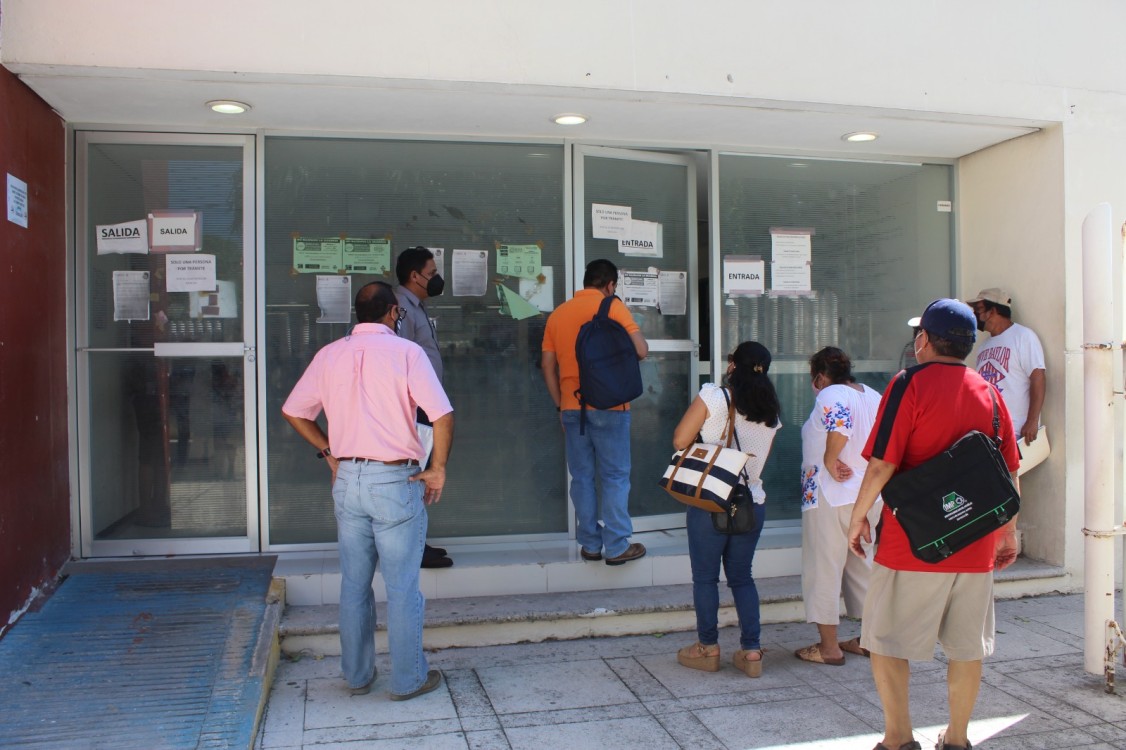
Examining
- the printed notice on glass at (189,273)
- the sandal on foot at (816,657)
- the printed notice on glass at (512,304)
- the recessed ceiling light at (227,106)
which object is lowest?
the sandal on foot at (816,657)

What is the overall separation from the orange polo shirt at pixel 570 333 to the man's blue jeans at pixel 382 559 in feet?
5.03

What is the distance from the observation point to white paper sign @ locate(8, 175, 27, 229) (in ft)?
14.8

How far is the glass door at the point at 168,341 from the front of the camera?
5500mm

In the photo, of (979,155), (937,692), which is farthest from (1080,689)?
(979,155)

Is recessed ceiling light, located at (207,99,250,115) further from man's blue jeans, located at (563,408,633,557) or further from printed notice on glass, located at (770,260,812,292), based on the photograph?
printed notice on glass, located at (770,260,812,292)

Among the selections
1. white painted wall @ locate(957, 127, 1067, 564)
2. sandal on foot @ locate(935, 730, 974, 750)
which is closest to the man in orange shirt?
sandal on foot @ locate(935, 730, 974, 750)

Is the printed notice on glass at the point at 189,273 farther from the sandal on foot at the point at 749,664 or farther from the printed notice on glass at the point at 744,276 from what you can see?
the sandal on foot at the point at 749,664

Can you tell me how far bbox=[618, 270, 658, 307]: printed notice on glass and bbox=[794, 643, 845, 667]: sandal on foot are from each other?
2.54 m

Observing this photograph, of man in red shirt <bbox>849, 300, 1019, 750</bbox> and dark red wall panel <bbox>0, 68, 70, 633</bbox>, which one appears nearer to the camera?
man in red shirt <bbox>849, 300, 1019, 750</bbox>

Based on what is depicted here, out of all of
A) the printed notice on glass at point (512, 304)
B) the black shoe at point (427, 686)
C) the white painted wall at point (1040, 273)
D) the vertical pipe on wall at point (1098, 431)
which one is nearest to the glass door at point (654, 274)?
the printed notice on glass at point (512, 304)

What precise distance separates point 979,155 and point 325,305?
15.4 ft

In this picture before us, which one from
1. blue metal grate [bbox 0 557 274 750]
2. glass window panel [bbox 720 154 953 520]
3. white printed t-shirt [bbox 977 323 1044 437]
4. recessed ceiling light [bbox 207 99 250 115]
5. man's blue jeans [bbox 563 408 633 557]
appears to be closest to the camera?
blue metal grate [bbox 0 557 274 750]

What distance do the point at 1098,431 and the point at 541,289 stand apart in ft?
10.8

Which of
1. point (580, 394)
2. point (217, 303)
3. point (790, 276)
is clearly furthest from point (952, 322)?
point (217, 303)
